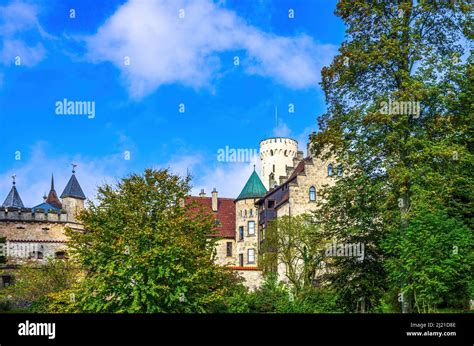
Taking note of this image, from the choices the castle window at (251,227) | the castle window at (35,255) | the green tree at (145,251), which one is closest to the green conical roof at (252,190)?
the castle window at (251,227)

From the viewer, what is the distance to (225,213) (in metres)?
70.1

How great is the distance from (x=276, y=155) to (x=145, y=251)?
218ft

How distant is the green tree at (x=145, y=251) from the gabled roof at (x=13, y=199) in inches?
1620

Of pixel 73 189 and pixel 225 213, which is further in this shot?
pixel 225 213

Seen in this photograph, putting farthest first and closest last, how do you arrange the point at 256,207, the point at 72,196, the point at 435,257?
the point at 256,207
the point at 72,196
the point at 435,257

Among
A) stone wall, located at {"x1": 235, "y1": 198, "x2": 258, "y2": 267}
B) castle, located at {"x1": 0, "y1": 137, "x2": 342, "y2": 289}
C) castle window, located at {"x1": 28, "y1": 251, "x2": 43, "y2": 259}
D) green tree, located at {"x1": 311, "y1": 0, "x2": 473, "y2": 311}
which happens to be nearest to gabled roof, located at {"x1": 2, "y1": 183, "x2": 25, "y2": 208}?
castle, located at {"x1": 0, "y1": 137, "x2": 342, "y2": 289}

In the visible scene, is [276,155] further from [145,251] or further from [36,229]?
[145,251]

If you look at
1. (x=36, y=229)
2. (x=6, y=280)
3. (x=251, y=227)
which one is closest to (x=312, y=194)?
(x=251, y=227)

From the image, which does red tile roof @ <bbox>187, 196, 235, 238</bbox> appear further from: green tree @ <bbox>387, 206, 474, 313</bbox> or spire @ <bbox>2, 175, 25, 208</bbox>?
green tree @ <bbox>387, 206, 474, 313</bbox>

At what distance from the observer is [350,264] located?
28.8 m

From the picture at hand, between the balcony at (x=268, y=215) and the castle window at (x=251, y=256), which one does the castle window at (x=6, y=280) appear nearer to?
the castle window at (x=251, y=256)
